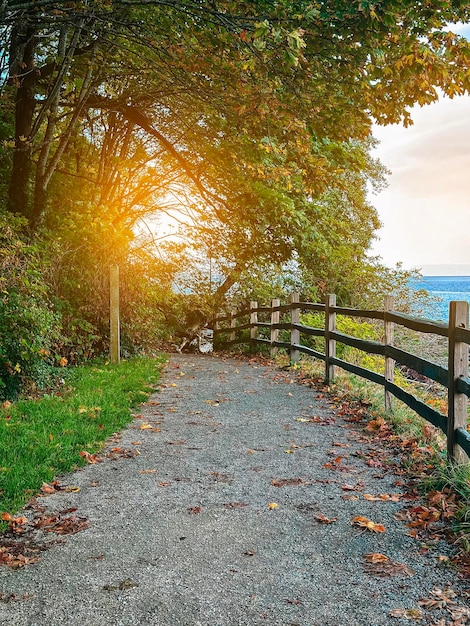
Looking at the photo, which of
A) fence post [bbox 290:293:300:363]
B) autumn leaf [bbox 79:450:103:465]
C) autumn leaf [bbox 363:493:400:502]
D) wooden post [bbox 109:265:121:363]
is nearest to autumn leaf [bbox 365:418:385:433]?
autumn leaf [bbox 363:493:400:502]

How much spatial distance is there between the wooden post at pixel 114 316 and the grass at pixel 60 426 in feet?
5.32

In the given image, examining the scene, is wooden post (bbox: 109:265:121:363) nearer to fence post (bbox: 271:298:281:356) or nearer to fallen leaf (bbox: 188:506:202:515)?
fence post (bbox: 271:298:281:356)

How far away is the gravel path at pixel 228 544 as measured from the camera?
300 cm

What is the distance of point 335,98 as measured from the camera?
8258 millimetres

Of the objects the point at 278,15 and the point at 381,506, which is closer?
the point at 381,506

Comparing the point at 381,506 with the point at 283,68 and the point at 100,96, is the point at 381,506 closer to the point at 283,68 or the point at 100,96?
the point at 283,68

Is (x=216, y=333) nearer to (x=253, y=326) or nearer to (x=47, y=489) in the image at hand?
(x=253, y=326)

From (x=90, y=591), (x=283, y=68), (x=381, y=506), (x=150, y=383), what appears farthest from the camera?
(x=150, y=383)

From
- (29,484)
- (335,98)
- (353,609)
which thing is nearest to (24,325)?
(29,484)

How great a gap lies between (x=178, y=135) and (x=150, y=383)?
759cm

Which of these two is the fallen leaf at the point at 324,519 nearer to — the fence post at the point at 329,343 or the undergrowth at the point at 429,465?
the undergrowth at the point at 429,465

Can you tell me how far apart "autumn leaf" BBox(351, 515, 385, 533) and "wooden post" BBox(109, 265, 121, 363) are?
8300mm

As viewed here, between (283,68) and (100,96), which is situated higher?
(100,96)

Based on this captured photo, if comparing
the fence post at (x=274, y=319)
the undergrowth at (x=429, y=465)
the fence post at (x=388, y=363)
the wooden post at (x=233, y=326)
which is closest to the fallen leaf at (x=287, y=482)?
the undergrowth at (x=429, y=465)
